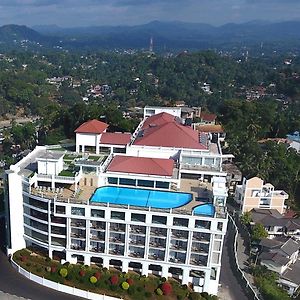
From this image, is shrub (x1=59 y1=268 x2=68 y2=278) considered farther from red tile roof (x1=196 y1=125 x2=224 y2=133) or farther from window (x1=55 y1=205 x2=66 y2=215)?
red tile roof (x1=196 y1=125 x2=224 y2=133)

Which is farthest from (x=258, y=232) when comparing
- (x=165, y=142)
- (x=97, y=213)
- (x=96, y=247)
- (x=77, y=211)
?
(x=77, y=211)

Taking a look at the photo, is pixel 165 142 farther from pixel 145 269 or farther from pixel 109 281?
pixel 109 281

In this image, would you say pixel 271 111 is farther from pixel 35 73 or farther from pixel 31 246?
pixel 35 73

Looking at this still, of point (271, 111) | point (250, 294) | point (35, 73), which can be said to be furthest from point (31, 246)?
point (35, 73)

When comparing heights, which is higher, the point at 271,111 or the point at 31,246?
the point at 271,111

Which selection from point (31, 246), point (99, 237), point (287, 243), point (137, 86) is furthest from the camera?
point (137, 86)

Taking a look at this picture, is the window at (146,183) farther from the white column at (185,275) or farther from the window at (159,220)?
the white column at (185,275)

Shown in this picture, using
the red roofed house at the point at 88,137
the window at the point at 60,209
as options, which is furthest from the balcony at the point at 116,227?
the red roofed house at the point at 88,137

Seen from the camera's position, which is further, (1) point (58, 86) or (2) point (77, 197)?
(1) point (58, 86)

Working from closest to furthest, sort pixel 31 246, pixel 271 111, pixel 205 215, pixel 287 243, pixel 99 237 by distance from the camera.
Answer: pixel 205 215, pixel 99 237, pixel 31 246, pixel 287 243, pixel 271 111
